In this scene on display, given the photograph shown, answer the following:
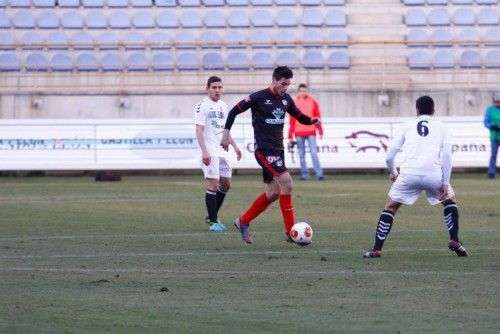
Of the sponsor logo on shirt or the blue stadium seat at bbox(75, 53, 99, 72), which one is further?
the blue stadium seat at bbox(75, 53, 99, 72)

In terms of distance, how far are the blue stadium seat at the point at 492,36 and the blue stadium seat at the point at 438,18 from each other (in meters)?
1.18

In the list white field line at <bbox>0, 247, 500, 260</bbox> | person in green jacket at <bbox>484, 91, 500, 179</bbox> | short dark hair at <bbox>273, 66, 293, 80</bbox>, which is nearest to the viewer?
white field line at <bbox>0, 247, 500, 260</bbox>

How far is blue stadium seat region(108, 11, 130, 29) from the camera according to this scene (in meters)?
36.4

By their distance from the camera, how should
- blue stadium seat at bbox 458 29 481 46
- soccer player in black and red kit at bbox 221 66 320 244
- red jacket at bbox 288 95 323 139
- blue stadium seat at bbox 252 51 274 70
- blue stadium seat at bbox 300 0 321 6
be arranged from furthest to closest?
1. blue stadium seat at bbox 300 0 321 6
2. blue stadium seat at bbox 458 29 481 46
3. blue stadium seat at bbox 252 51 274 70
4. red jacket at bbox 288 95 323 139
5. soccer player in black and red kit at bbox 221 66 320 244

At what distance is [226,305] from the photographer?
8836mm

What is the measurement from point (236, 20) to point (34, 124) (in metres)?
7.94

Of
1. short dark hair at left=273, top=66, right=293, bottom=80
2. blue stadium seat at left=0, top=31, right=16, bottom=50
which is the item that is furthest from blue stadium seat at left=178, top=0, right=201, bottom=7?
short dark hair at left=273, top=66, right=293, bottom=80

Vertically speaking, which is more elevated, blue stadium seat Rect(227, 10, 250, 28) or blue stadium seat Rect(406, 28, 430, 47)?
blue stadium seat Rect(227, 10, 250, 28)

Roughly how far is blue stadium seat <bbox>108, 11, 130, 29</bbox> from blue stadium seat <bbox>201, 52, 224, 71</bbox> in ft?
8.56

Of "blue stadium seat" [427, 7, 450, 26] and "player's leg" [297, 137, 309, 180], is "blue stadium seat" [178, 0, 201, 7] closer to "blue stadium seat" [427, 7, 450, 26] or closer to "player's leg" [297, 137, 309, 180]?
"blue stadium seat" [427, 7, 450, 26]

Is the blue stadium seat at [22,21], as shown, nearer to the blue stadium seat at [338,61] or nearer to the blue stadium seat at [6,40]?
the blue stadium seat at [6,40]

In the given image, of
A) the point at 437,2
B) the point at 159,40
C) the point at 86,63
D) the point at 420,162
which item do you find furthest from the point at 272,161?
the point at 437,2

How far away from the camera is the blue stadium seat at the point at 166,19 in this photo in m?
36.3

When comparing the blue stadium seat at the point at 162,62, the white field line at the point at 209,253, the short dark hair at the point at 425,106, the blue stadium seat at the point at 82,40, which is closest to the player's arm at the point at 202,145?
the white field line at the point at 209,253
